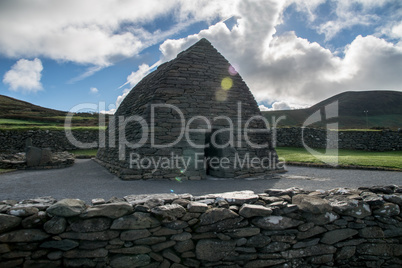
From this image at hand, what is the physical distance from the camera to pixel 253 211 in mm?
3914

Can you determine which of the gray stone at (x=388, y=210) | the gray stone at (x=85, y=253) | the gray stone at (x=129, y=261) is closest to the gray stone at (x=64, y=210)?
the gray stone at (x=85, y=253)

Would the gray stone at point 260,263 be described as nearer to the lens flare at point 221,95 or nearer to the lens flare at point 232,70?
the lens flare at point 221,95

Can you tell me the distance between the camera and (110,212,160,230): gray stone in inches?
137

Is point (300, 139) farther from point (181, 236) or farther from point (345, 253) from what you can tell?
point (181, 236)

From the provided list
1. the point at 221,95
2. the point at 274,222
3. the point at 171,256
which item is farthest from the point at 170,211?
the point at 221,95

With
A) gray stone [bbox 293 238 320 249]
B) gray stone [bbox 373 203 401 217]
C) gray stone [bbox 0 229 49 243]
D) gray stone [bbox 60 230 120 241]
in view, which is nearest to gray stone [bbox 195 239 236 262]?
gray stone [bbox 293 238 320 249]

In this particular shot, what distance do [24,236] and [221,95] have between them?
8768mm

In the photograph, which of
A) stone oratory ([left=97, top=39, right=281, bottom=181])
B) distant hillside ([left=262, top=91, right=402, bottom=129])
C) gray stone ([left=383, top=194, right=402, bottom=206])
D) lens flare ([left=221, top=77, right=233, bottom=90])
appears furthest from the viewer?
distant hillside ([left=262, top=91, right=402, bottom=129])

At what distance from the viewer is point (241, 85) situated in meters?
11.5

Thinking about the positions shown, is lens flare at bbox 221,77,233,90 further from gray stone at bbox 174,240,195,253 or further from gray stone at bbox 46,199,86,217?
gray stone at bbox 46,199,86,217

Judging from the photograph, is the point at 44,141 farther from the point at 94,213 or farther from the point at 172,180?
the point at 94,213

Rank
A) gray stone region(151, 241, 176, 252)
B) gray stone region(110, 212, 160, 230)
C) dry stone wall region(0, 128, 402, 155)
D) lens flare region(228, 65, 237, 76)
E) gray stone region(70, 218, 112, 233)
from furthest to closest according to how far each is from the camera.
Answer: dry stone wall region(0, 128, 402, 155) < lens flare region(228, 65, 237, 76) < gray stone region(151, 241, 176, 252) < gray stone region(110, 212, 160, 230) < gray stone region(70, 218, 112, 233)

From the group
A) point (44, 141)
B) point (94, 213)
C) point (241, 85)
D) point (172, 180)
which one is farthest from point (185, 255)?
point (44, 141)

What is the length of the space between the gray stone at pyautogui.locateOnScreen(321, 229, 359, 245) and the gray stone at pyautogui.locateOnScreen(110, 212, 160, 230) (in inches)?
120
